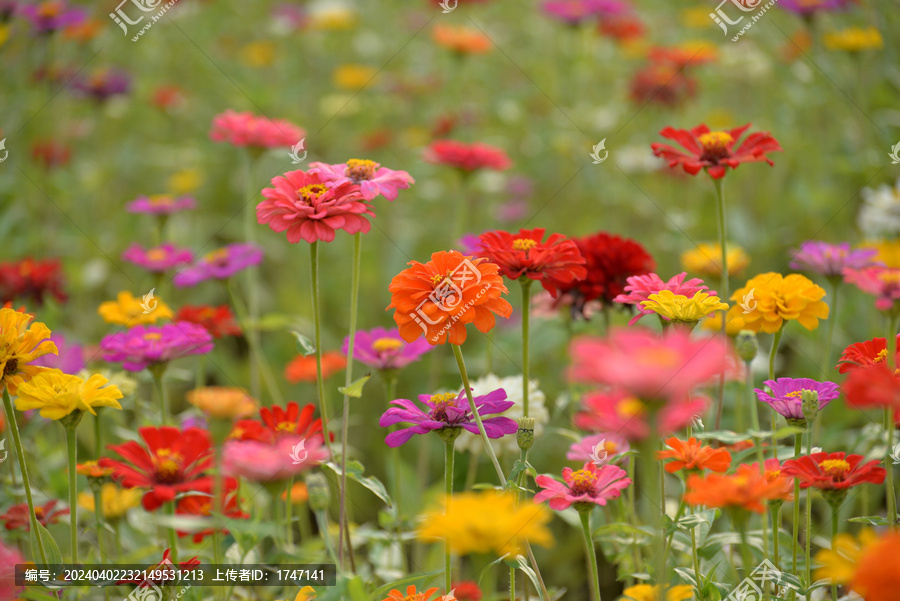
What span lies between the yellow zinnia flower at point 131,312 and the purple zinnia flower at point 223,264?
9cm

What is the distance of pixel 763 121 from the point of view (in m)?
2.64

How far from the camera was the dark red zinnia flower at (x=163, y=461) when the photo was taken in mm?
881

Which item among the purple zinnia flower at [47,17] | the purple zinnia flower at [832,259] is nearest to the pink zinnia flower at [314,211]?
the purple zinnia flower at [832,259]

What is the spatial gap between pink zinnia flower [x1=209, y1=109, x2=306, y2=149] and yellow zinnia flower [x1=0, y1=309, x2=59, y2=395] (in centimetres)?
58

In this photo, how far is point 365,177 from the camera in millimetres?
946

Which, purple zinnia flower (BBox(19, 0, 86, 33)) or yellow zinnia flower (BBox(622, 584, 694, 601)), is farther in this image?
purple zinnia flower (BBox(19, 0, 86, 33))

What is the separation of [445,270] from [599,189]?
150 cm

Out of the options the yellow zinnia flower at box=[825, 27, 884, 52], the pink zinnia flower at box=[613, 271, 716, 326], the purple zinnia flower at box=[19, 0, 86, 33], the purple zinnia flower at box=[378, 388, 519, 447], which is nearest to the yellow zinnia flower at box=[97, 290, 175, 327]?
the purple zinnia flower at box=[378, 388, 519, 447]

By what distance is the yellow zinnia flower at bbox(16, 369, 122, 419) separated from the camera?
85 cm

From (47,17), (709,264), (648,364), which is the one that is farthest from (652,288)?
(47,17)

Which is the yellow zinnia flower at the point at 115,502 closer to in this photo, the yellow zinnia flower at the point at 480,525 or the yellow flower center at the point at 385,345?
the yellow flower center at the point at 385,345

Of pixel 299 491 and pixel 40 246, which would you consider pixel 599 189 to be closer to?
pixel 299 491

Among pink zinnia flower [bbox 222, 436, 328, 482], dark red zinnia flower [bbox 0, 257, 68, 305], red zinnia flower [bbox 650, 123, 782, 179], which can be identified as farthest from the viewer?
dark red zinnia flower [bbox 0, 257, 68, 305]

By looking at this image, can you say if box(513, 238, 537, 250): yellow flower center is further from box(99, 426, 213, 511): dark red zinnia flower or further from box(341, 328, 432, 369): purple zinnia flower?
box(99, 426, 213, 511): dark red zinnia flower
